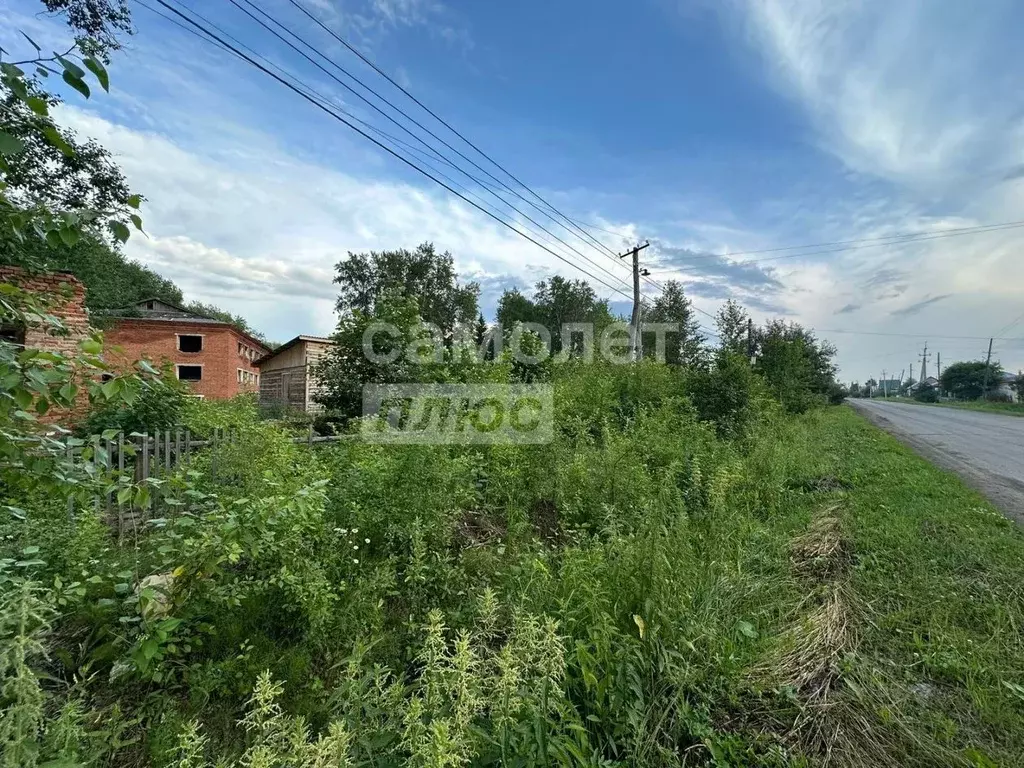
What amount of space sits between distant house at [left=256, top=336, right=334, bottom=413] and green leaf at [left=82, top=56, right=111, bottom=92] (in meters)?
14.4

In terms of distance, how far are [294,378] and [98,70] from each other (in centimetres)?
1901

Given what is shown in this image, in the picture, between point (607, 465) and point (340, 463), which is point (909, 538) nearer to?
point (607, 465)

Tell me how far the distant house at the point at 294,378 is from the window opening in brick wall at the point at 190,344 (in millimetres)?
3533

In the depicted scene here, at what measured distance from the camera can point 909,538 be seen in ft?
14.1

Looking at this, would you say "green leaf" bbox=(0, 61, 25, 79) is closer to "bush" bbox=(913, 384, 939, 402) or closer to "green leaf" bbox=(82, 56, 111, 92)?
"green leaf" bbox=(82, 56, 111, 92)

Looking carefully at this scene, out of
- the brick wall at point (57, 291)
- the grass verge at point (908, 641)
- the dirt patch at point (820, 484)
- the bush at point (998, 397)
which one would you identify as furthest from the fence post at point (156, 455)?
the bush at point (998, 397)

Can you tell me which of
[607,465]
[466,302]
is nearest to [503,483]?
[607,465]

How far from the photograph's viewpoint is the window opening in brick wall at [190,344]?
2247cm

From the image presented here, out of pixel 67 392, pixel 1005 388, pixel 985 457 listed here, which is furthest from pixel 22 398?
pixel 1005 388

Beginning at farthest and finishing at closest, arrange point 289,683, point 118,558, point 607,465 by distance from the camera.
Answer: point 607,465 → point 118,558 → point 289,683

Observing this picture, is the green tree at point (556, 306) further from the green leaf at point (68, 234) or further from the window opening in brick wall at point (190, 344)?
the green leaf at point (68, 234)

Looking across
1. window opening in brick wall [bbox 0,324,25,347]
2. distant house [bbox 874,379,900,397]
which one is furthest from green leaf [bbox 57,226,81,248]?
distant house [bbox 874,379,900,397]

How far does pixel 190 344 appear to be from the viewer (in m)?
22.6

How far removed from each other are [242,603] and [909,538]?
554 cm
